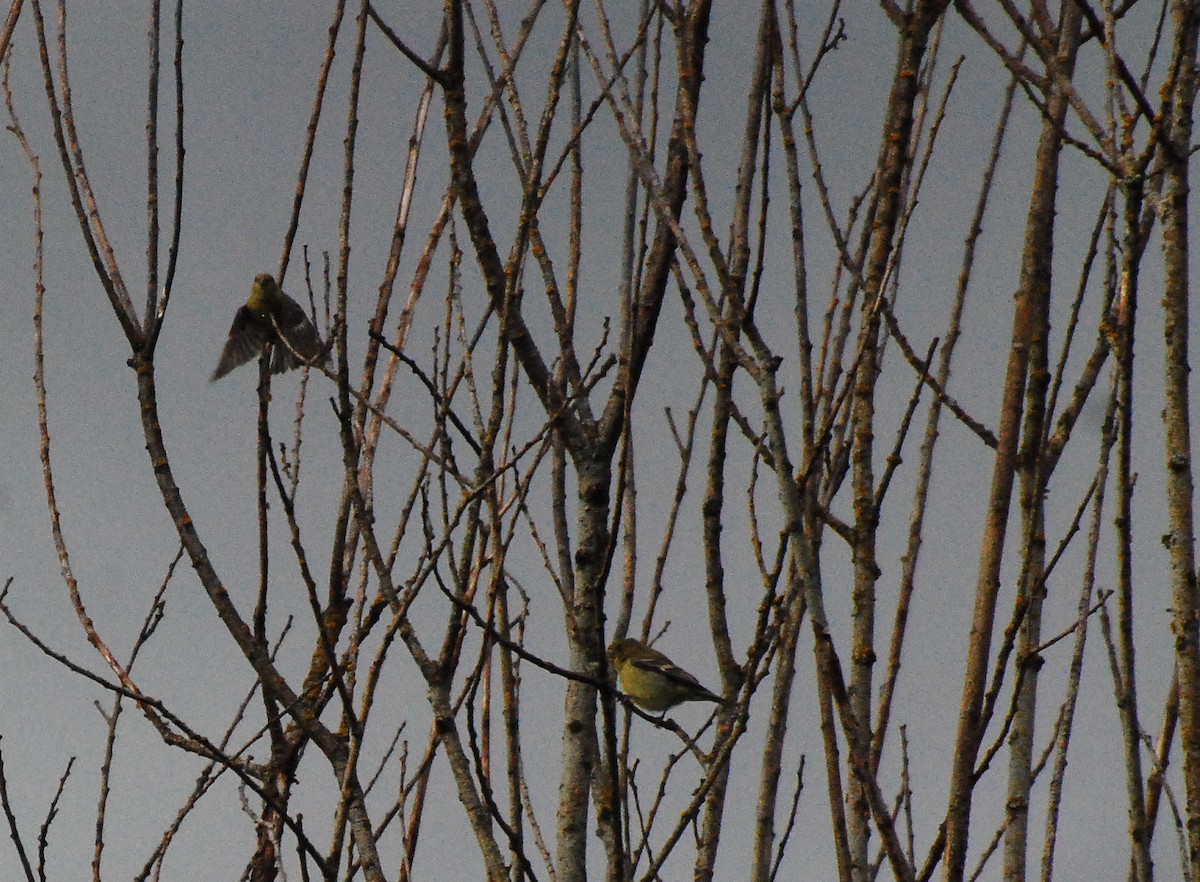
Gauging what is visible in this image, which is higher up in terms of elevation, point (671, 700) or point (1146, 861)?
point (671, 700)

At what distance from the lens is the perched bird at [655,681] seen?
6871mm

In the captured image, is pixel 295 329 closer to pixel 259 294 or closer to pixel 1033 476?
pixel 259 294

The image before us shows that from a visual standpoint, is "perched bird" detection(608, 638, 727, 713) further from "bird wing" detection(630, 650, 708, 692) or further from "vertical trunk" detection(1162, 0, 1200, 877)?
"vertical trunk" detection(1162, 0, 1200, 877)

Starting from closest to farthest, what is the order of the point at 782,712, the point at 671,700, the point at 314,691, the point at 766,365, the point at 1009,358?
the point at 766,365 → the point at 1009,358 → the point at 782,712 → the point at 314,691 → the point at 671,700

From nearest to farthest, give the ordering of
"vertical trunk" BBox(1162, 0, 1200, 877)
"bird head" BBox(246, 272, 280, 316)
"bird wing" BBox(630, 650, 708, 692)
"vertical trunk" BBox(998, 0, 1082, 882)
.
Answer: "vertical trunk" BBox(1162, 0, 1200, 877), "vertical trunk" BBox(998, 0, 1082, 882), "bird wing" BBox(630, 650, 708, 692), "bird head" BBox(246, 272, 280, 316)

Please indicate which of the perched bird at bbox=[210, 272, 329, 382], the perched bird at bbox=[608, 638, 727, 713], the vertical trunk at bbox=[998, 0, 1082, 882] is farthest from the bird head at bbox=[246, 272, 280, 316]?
the vertical trunk at bbox=[998, 0, 1082, 882]

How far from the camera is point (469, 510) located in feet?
8.99

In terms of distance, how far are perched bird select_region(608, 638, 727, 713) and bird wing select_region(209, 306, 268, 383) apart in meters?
3.30

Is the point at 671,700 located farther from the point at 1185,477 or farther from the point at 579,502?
the point at 1185,477

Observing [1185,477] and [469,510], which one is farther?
[469,510]

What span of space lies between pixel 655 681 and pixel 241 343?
3628mm

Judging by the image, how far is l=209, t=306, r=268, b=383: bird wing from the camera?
874 centimetres

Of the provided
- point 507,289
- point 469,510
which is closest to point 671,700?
point 469,510

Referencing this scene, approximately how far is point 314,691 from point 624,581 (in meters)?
0.74
